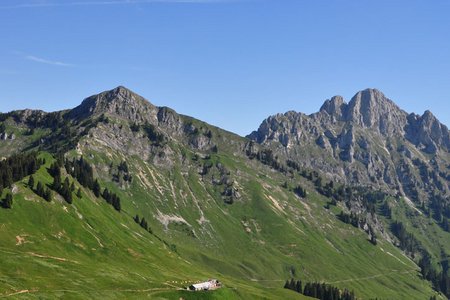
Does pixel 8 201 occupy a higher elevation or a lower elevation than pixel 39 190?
lower

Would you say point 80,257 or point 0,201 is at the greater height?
point 0,201

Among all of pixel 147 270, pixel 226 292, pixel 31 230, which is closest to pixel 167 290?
pixel 226 292

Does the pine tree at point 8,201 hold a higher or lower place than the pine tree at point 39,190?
lower

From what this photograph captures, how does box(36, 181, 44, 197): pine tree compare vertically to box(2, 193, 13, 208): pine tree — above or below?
above

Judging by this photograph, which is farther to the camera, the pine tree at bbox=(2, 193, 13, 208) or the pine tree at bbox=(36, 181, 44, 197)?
the pine tree at bbox=(36, 181, 44, 197)

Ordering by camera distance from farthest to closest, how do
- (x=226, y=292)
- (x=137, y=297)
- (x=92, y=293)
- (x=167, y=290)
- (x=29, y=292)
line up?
(x=226, y=292) < (x=167, y=290) < (x=137, y=297) < (x=92, y=293) < (x=29, y=292)

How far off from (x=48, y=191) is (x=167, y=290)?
7683cm

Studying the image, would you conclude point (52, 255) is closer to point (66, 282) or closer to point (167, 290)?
point (66, 282)

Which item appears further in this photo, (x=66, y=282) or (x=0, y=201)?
(x=0, y=201)

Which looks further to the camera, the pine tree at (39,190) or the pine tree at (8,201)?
the pine tree at (39,190)

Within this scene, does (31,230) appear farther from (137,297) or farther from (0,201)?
(137,297)

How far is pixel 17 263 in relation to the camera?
135500 millimetres

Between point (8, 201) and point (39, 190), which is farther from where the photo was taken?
point (39, 190)

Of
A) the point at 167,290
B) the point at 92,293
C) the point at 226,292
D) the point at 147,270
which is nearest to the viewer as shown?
the point at 92,293
